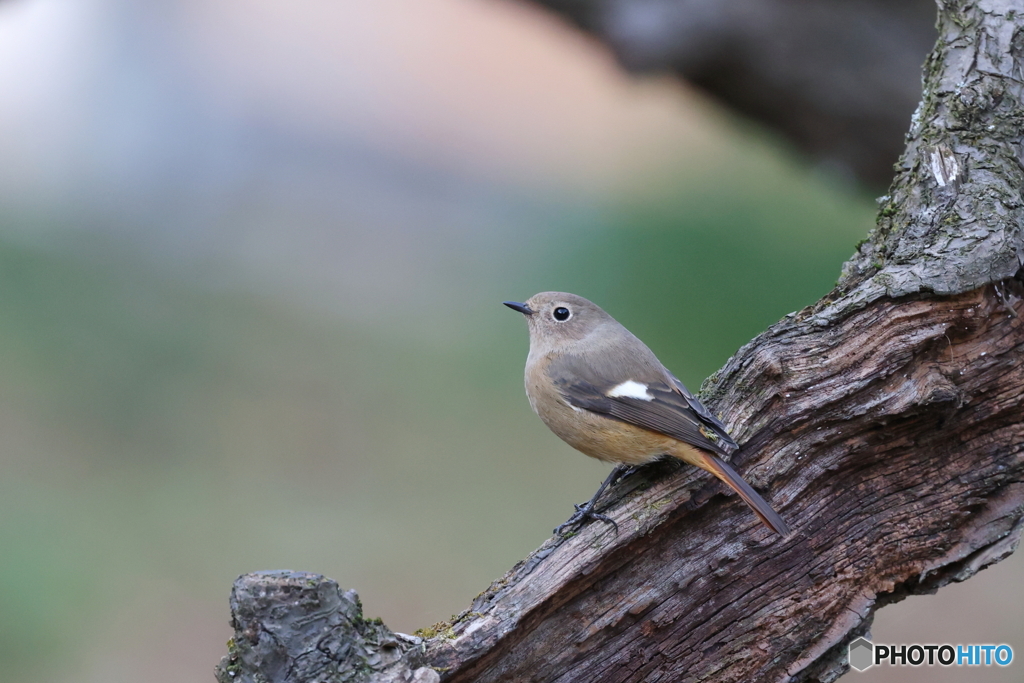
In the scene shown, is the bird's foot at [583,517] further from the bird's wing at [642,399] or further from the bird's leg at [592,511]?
the bird's wing at [642,399]

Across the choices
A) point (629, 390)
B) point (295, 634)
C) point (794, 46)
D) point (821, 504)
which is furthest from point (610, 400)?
point (794, 46)

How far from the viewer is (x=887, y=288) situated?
6.68 ft

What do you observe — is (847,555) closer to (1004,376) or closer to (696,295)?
(1004,376)

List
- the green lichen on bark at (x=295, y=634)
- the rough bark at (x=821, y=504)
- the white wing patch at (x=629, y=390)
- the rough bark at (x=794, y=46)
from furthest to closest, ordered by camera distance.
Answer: the rough bark at (x=794, y=46), the white wing patch at (x=629, y=390), the rough bark at (x=821, y=504), the green lichen on bark at (x=295, y=634)

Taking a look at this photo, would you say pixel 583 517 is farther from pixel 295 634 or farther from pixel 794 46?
pixel 794 46

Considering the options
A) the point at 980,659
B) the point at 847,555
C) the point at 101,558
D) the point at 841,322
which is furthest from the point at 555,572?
the point at 101,558

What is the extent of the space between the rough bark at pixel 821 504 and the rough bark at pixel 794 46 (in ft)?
5.18

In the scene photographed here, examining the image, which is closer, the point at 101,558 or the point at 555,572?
the point at 555,572

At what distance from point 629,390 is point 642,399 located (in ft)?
0.28

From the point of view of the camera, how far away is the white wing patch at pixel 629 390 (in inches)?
86.4

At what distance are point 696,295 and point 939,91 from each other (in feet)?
4.72

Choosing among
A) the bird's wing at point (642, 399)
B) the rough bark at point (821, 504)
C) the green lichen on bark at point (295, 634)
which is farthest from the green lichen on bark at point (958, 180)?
the green lichen on bark at point (295, 634)

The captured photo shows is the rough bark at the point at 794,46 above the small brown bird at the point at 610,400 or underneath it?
above

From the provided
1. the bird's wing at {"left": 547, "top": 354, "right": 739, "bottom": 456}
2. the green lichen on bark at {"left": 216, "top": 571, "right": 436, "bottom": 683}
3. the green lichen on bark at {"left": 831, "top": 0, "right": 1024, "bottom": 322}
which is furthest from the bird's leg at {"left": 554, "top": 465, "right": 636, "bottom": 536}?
the green lichen on bark at {"left": 831, "top": 0, "right": 1024, "bottom": 322}
